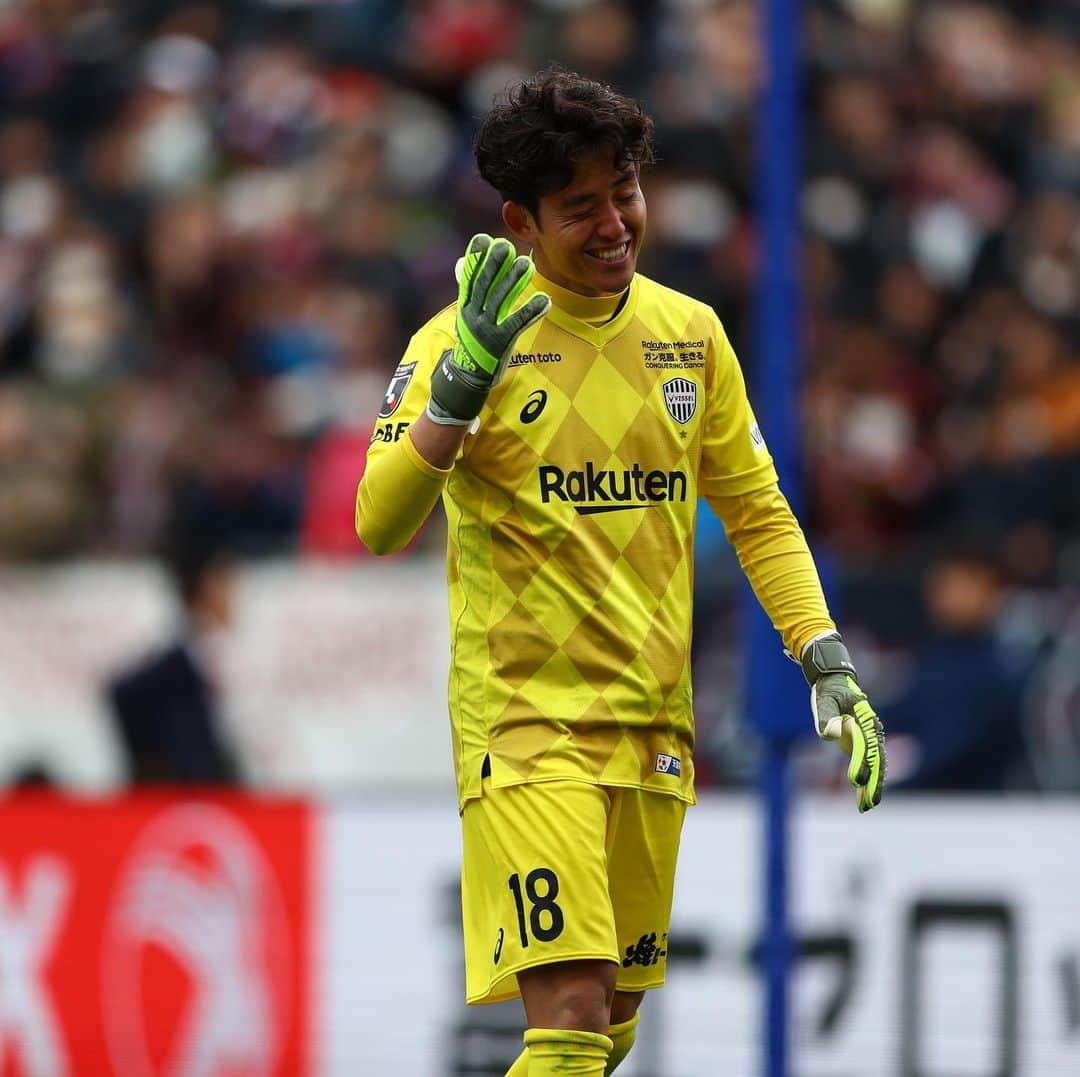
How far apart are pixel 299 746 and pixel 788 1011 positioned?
8.82 ft

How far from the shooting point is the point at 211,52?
14.8 meters

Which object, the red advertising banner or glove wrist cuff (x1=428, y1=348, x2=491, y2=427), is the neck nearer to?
glove wrist cuff (x1=428, y1=348, x2=491, y2=427)

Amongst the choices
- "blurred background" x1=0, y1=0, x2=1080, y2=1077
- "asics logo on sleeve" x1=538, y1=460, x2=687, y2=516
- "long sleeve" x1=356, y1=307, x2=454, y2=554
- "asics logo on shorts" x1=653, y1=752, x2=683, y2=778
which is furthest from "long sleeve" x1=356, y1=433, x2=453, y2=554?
"blurred background" x1=0, y1=0, x2=1080, y2=1077

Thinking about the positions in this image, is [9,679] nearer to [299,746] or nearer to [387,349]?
[299,746]

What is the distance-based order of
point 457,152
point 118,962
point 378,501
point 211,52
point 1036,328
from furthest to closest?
point 211,52 → point 457,152 → point 1036,328 → point 118,962 → point 378,501

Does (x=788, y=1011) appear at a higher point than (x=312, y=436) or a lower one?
lower

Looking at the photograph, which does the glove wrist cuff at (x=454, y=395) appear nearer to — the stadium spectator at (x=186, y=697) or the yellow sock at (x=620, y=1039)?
the yellow sock at (x=620, y=1039)

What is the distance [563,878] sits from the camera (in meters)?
4.72

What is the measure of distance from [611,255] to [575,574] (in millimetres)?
684

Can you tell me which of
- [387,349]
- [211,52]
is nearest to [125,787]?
[387,349]

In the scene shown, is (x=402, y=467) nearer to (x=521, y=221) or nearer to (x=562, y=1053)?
(x=521, y=221)

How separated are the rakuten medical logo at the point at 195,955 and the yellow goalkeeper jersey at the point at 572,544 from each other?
157 inches

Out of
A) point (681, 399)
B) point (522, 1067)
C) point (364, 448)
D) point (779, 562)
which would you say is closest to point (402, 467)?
point (681, 399)

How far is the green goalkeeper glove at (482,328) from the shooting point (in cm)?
451
